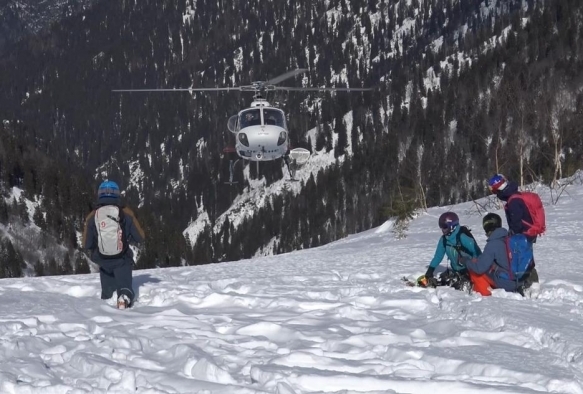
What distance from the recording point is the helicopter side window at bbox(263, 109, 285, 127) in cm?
1855

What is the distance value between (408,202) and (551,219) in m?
5.75

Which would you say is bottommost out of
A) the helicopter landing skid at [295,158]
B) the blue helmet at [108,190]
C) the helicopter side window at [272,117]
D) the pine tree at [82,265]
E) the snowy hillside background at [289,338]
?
the pine tree at [82,265]

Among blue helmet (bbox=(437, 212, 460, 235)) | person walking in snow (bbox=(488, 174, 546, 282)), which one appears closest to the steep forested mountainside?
blue helmet (bbox=(437, 212, 460, 235))

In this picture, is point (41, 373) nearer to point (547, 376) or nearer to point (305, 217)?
point (547, 376)

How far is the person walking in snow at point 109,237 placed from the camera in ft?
26.0

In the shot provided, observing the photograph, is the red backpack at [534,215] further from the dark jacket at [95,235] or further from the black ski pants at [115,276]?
the black ski pants at [115,276]

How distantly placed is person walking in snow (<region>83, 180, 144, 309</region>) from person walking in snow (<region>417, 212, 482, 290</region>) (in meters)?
3.55

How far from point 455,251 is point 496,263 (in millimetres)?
774

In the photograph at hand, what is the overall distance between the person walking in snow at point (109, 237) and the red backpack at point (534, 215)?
4561 millimetres

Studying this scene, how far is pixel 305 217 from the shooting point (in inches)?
4461

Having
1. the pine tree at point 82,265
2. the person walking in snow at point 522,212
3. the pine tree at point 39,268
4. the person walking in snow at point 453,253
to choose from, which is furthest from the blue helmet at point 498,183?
the pine tree at point 82,265

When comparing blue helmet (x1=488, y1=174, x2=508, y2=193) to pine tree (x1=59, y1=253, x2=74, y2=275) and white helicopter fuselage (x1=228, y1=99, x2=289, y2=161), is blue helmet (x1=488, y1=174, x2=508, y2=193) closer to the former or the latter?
white helicopter fuselage (x1=228, y1=99, x2=289, y2=161)

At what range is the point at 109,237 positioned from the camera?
793cm

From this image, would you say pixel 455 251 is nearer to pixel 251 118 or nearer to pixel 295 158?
pixel 251 118
